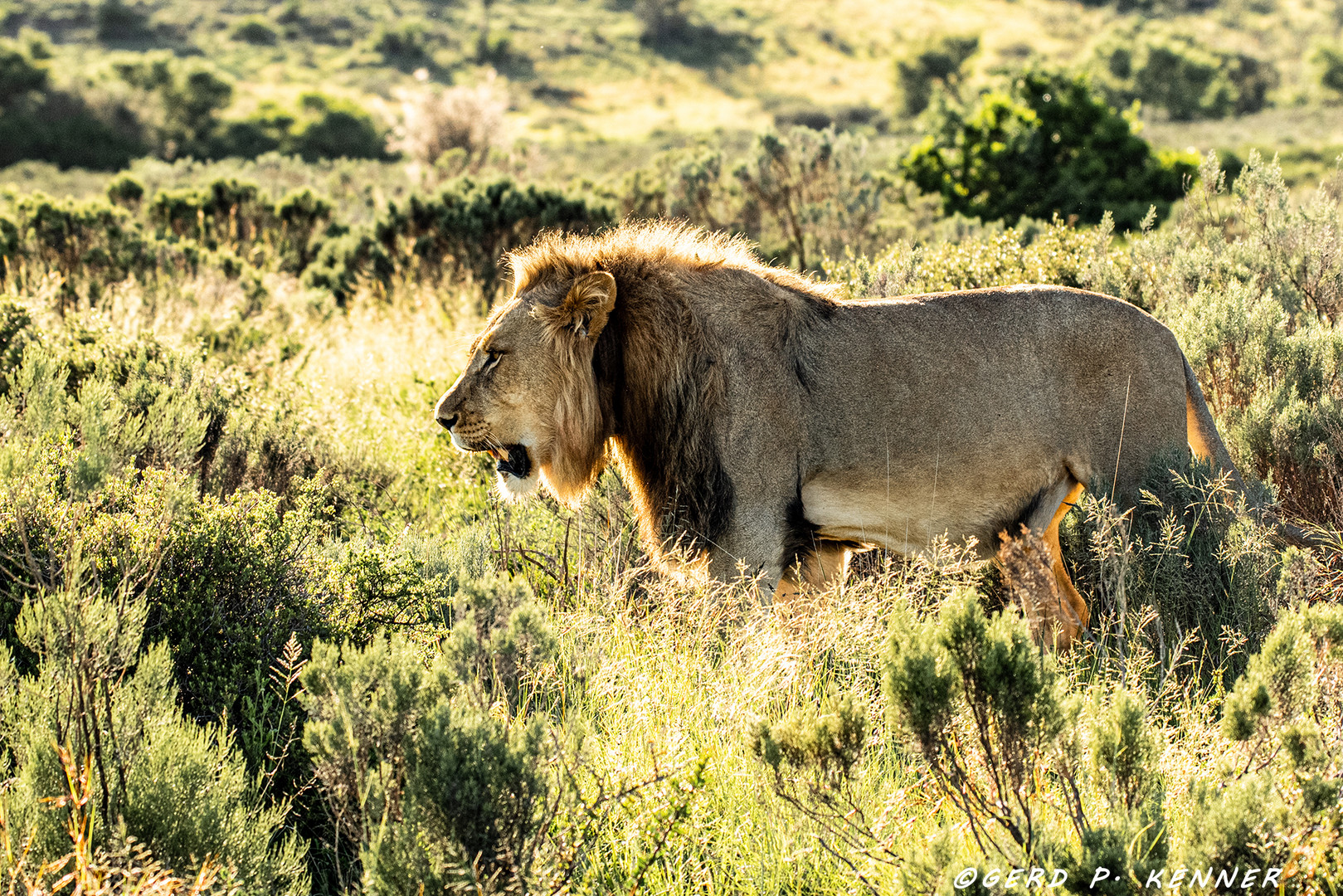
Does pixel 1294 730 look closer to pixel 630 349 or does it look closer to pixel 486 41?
pixel 630 349

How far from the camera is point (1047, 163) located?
1917cm

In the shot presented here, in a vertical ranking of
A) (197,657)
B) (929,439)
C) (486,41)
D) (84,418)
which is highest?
(929,439)

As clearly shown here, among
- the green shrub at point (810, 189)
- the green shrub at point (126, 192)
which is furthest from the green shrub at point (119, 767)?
the green shrub at point (126, 192)

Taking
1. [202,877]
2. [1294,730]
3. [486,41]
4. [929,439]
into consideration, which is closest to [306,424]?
[929,439]

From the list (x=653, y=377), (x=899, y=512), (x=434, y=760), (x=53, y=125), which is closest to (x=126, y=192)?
(x=653, y=377)

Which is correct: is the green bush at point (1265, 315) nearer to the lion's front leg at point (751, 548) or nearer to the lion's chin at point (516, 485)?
the lion's front leg at point (751, 548)

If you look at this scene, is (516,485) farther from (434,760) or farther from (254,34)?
(254,34)

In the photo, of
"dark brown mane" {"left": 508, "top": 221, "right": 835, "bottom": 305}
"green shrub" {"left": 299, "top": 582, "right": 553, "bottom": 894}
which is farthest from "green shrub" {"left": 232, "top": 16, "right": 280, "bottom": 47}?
"green shrub" {"left": 299, "top": 582, "right": 553, "bottom": 894}

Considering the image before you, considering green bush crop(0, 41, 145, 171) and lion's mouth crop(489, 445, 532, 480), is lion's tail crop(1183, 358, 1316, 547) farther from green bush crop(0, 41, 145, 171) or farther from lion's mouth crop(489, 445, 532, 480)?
green bush crop(0, 41, 145, 171)

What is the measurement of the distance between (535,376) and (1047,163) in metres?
16.6

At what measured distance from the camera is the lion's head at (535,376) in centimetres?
467

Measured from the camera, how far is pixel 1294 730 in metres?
2.85

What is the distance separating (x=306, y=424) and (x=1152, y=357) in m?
5.04

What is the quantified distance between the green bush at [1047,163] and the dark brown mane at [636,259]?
14.0 meters
